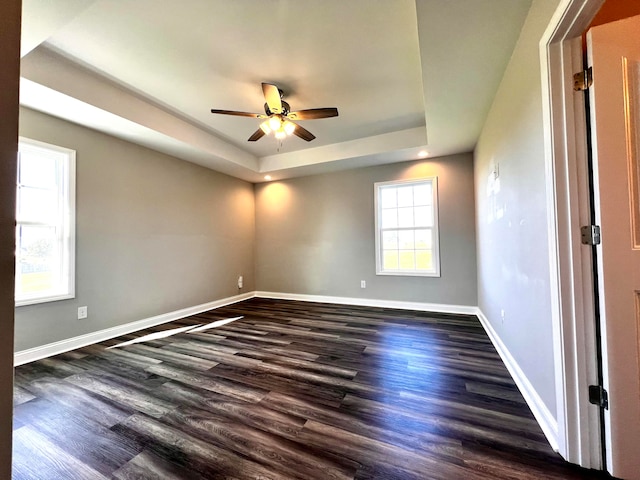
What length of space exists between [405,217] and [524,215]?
8.97 ft

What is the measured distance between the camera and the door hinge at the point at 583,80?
1221 mm

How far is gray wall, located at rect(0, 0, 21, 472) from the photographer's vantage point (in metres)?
0.69

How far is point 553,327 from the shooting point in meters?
1.32

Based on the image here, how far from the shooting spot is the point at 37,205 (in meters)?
2.72

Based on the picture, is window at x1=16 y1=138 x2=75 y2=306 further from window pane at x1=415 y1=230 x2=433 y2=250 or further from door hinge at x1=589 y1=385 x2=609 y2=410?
window pane at x1=415 y1=230 x2=433 y2=250

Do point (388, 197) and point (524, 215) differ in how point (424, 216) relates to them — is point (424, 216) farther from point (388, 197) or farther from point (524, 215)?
point (524, 215)

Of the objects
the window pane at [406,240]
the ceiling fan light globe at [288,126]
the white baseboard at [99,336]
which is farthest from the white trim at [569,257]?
the white baseboard at [99,336]

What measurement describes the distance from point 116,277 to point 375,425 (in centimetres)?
342

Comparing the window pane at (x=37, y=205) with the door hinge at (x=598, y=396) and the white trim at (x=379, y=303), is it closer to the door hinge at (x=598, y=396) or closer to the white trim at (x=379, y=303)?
the white trim at (x=379, y=303)

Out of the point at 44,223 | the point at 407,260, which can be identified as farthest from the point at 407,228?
the point at 44,223

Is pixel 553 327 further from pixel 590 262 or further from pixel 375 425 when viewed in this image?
pixel 375 425

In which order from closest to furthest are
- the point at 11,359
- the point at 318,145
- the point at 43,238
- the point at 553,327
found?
the point at 11,359, the point at 553,327, the point at 43,238, the point at 318,145

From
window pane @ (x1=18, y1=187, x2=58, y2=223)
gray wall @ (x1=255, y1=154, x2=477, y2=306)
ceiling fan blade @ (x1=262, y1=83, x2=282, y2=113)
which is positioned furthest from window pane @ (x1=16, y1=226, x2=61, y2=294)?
gray wall @ (x1=255, y1=154, x2=477, y2=306)

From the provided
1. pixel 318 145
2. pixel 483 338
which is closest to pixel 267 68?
pixel 318 145
